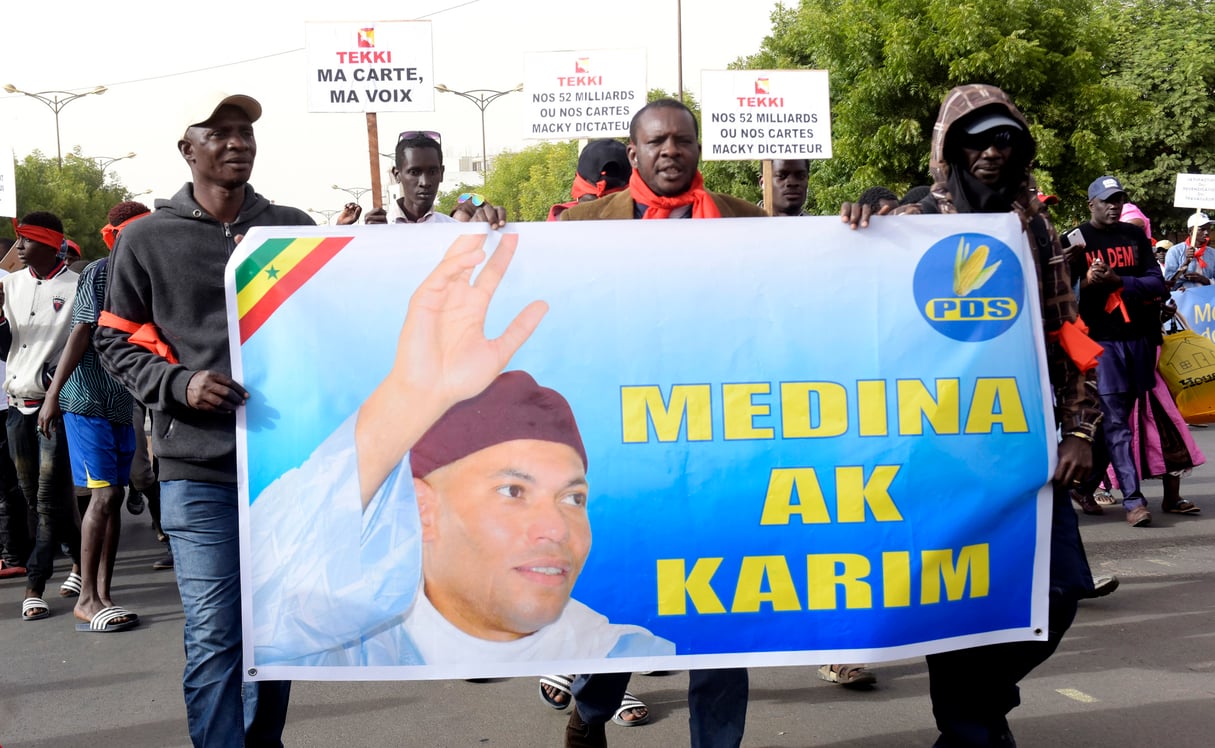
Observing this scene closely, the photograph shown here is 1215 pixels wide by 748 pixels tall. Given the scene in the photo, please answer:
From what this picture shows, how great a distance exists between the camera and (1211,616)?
606 cm

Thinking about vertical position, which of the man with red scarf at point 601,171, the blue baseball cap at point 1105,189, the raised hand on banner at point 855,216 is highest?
the man with red scarf at point 601,171

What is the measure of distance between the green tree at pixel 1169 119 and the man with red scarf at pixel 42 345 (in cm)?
2953

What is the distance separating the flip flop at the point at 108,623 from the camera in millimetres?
6523

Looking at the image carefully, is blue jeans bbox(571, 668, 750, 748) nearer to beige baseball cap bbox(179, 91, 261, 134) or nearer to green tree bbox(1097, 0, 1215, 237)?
beige baseball cap bbox(179, 91, 261, 134)

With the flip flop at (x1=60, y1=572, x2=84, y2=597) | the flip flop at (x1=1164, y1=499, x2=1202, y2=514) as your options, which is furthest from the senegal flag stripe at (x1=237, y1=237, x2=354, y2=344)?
the flip flop at (x1=1164, y1=499, x2=1202, y2=514)

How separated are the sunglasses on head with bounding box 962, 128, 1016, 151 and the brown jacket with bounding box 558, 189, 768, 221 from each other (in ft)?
2.30

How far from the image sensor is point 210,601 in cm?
353

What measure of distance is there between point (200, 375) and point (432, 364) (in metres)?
0.63

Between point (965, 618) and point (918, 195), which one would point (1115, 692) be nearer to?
point (965, 618)

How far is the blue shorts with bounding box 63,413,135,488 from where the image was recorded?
664 cm

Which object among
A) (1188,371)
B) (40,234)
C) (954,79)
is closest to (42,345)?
(40,234)

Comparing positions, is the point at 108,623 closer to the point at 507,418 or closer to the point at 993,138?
the point at 507,418

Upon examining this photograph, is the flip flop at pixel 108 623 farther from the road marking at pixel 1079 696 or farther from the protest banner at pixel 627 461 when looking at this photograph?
the road marking at pixel 1079 696

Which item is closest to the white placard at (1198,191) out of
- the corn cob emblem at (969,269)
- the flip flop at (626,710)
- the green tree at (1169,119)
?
the flip flop at (626,710)
